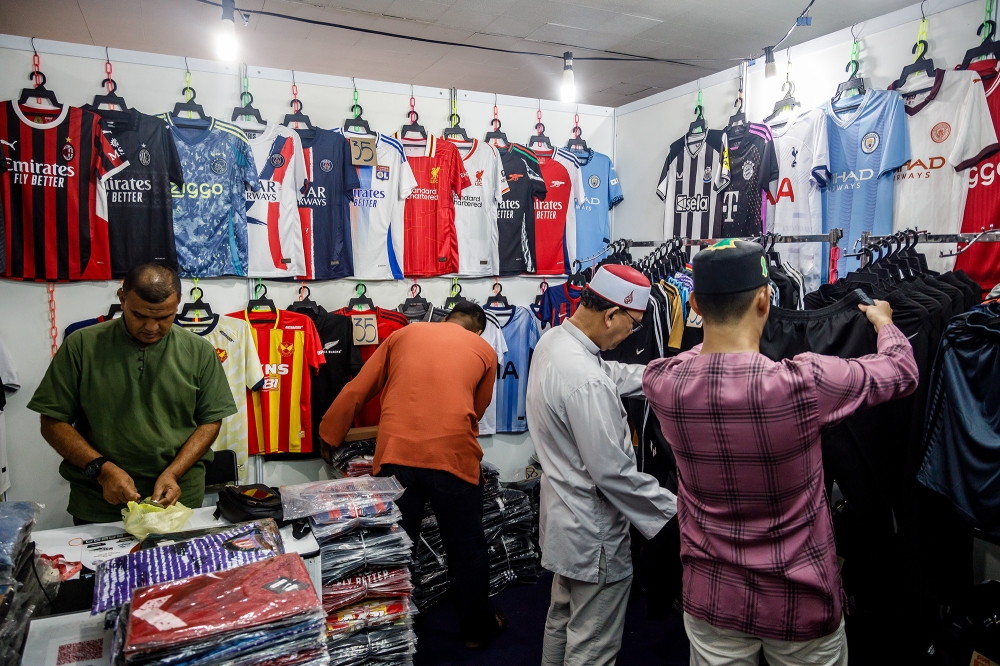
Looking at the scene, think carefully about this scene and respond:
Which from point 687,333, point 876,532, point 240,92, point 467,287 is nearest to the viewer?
point 876,532

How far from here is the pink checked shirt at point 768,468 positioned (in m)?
1.59

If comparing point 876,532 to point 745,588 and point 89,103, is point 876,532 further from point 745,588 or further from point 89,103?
point 89,103

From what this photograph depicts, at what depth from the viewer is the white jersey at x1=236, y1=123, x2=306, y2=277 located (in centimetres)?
408

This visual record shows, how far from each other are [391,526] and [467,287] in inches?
110

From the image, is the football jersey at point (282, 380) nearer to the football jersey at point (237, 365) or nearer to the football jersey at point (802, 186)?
the football jersey at point (237, 365)

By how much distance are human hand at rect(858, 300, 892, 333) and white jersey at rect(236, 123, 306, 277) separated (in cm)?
325

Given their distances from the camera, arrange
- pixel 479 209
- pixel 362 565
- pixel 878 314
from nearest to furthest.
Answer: pixel 878 314 → pixel 362 565 → pixel 479 209

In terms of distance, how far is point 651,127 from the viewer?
16.3 ft

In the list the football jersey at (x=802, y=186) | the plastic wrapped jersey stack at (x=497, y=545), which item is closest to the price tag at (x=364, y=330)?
the plastic wrapped jersey stack at (x=497, y=545)

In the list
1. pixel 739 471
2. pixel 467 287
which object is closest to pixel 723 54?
pixel 467 287

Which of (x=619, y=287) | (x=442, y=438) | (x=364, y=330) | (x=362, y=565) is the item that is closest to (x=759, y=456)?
(x=619, y=287)

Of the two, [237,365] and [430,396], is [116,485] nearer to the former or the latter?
[430,396]

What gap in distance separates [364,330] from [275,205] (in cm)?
96

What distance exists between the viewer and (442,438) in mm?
3092
